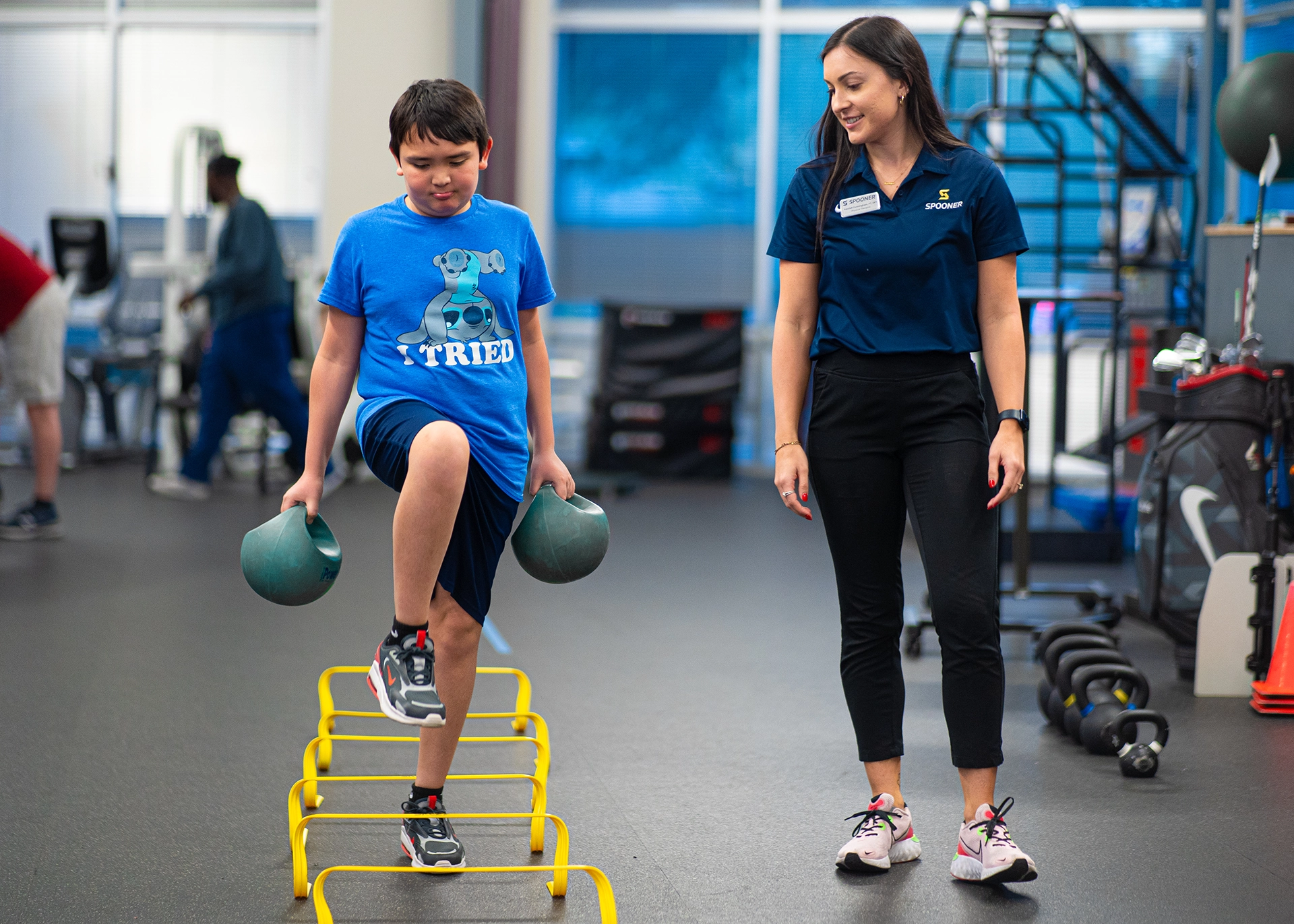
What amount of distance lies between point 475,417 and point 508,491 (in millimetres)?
143

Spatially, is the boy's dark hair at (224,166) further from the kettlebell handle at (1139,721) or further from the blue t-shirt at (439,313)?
the kettlebell handle at (1139,721)

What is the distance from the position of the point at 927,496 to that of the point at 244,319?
4837mm

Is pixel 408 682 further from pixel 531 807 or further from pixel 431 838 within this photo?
pixel 531 807

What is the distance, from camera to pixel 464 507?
205 centimetres

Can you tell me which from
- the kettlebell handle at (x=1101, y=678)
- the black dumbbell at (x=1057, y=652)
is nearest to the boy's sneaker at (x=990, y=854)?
the kettlebell handle at (x=1101, y=678)

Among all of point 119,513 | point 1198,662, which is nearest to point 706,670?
point 1198,662

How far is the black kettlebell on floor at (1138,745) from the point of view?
270 centimetres

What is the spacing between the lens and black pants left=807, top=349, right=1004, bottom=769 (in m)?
2.07

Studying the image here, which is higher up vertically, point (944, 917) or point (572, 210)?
point (572, 210)

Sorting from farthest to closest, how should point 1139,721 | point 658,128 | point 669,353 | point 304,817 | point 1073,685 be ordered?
point 658,128
point 669,353
point 1073,685
point 1139,721
point 304,817

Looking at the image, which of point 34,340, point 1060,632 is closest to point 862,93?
point 1060,632

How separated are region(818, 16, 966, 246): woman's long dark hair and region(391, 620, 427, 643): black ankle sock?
89cm

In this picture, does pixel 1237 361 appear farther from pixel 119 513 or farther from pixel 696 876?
pixel 119 513

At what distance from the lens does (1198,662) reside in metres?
3.35
